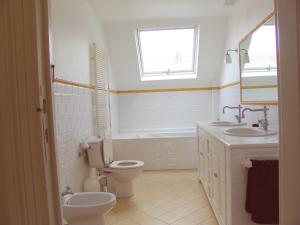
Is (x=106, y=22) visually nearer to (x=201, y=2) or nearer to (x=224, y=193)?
(x=201, y=2)

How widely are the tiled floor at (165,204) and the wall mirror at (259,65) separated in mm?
1310

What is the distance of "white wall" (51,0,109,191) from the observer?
243 centimetres

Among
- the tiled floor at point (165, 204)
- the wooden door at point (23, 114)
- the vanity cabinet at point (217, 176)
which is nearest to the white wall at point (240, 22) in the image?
the vanity cabinet at point (217, 176)

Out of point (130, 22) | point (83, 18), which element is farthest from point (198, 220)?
Result: point (130, 22)

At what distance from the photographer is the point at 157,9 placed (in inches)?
157

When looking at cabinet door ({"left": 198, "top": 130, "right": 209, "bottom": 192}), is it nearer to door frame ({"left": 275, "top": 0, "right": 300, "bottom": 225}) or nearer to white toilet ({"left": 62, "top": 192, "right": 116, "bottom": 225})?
white toilet ({"left": 62, "top": 192, "right": 116, "bottom": 225})

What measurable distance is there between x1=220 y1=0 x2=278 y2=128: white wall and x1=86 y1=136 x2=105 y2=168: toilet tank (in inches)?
70.0

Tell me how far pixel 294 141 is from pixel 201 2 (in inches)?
131

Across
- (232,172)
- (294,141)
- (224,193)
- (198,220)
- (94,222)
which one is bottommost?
(198,220)

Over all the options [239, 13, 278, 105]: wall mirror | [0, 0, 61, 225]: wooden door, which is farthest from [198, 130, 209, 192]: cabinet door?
[0, 0, 61, 225]: wooden door

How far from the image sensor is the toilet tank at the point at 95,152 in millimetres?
3107

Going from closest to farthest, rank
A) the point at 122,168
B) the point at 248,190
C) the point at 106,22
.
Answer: the point at 248,190 → the point at 122,168 → the point at 106,22

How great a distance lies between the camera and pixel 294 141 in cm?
81

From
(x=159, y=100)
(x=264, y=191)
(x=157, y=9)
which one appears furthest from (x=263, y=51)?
(x=159, y=100)
